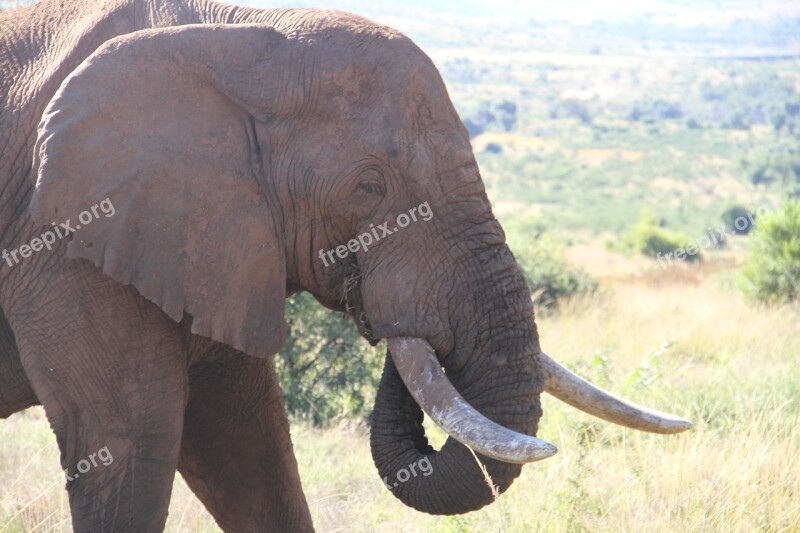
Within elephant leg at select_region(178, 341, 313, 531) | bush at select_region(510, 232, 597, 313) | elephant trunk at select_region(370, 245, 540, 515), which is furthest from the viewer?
bush at select_region(510, 232, 597, 313)

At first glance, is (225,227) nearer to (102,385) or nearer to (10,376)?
(102,385)

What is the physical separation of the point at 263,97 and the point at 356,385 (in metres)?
5.74

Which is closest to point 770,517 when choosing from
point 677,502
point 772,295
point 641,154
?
point 677,502

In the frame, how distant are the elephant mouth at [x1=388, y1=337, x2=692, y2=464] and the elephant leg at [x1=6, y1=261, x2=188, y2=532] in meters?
0.80

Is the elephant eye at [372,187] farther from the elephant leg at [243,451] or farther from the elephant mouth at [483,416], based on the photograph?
the elephant leg at [243,451]

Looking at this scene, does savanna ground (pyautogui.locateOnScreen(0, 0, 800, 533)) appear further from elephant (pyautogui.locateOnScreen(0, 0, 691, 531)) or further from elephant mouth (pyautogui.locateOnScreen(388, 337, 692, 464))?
elephant (pyautogui.locateOnScreen(0, 0, 691, 531))

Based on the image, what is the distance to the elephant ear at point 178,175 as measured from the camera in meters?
3.58

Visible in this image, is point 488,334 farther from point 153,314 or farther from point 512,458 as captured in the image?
point 153,314

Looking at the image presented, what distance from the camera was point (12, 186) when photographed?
380 centimetres

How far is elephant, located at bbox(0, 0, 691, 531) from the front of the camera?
364 cm

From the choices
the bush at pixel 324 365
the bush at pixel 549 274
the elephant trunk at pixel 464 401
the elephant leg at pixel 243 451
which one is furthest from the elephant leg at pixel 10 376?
the bush at pixel 549 274

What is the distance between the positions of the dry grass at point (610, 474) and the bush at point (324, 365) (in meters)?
0.39

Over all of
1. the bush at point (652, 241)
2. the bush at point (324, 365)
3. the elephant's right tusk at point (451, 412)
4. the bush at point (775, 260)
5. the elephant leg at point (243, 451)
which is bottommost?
the bush at point (652, 241)

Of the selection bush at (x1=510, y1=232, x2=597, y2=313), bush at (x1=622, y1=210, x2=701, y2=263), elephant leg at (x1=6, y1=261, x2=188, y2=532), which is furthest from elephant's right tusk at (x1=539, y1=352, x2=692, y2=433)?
bush at (x1=622, y1=210, x2=701, y2=263)
